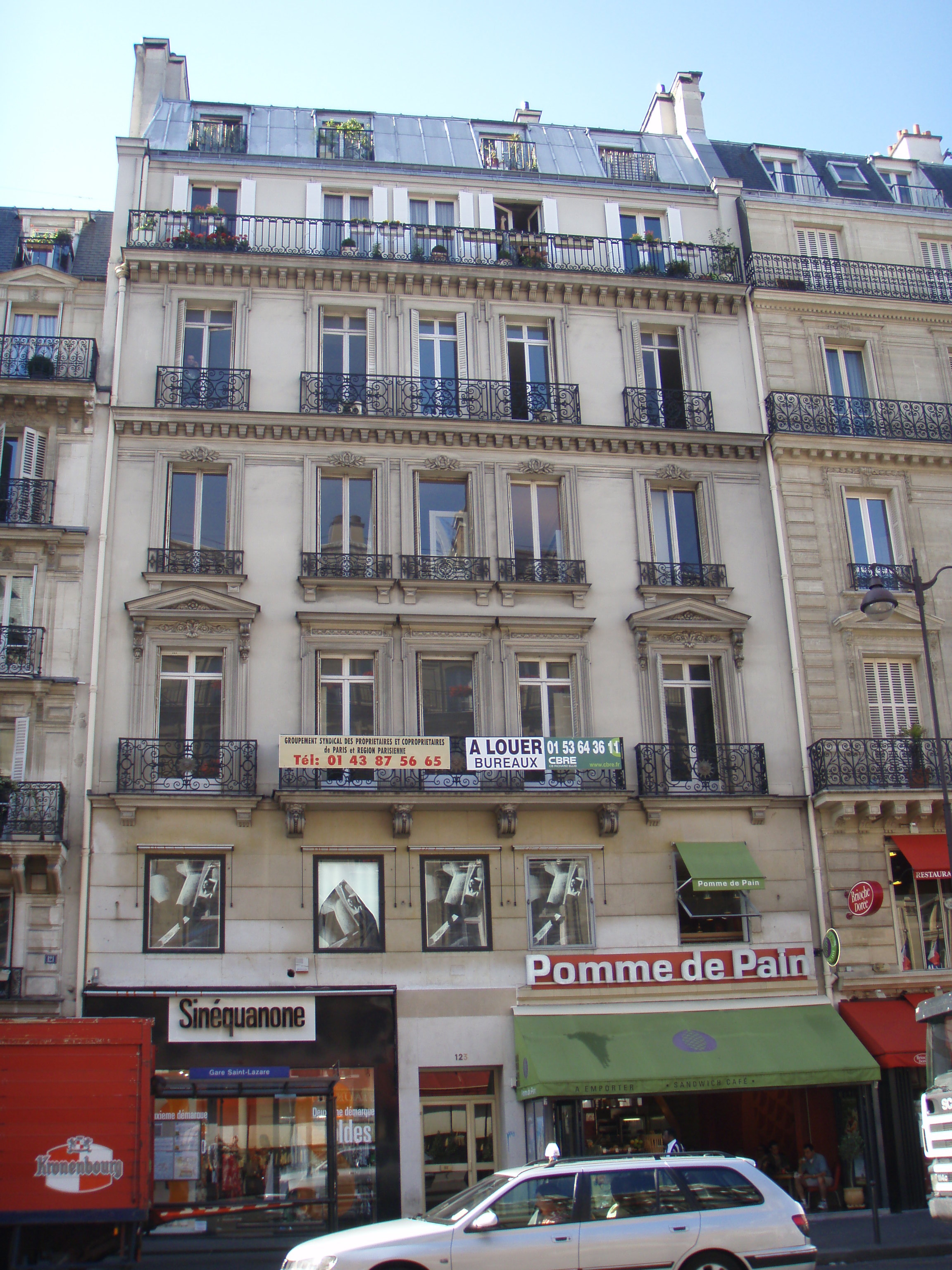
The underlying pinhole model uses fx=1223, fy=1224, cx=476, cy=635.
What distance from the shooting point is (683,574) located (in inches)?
945

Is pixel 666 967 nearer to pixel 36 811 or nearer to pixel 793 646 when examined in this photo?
pixel 793 646

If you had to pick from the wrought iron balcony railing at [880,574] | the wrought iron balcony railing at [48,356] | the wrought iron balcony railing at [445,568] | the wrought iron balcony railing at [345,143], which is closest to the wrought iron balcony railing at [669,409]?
the wrought iron balcony railing at [880,574]

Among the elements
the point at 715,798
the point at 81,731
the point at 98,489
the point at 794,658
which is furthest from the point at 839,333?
the point at 81,731

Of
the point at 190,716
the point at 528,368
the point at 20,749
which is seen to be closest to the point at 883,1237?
the point at 190,716

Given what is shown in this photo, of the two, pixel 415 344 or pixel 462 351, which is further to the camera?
pixel 462 351

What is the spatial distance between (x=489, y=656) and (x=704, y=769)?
14.8 ft

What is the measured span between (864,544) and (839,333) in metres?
4.88

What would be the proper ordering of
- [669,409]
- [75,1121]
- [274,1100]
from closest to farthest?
[75,1121], [274,1100], [669,409]

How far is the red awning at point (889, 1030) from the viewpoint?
67.0 feet

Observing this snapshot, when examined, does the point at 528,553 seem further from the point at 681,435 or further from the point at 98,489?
the point at 98,489

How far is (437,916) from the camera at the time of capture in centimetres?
2120

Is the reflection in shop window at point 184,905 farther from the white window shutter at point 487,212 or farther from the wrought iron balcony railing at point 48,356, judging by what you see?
the white window shutter at point 487,212

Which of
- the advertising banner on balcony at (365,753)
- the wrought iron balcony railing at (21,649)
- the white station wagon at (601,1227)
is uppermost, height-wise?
the wrought iron balcony railing at (21,649)

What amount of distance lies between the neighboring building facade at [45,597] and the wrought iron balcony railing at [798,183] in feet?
52.8
